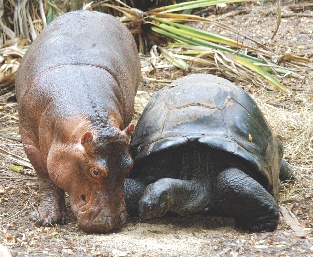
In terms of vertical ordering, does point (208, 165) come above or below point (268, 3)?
above

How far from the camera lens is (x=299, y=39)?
33.6 ft

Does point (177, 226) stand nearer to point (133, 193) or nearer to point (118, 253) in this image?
point (133, 193)

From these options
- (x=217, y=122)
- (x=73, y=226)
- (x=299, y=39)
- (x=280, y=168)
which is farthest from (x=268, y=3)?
(x=73, y=226)

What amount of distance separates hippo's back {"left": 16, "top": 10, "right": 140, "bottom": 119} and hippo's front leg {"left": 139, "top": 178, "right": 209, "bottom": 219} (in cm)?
85

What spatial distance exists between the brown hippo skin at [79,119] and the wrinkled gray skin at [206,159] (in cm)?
30

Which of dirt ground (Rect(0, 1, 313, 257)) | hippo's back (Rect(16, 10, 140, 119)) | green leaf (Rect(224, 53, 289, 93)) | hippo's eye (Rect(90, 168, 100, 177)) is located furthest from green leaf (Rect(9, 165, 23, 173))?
green leaf (Rect(224, 53, 289, 93))

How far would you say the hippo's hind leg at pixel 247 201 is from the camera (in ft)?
15.9

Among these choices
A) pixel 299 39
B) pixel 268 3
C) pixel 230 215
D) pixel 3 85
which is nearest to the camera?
pixel 230 215

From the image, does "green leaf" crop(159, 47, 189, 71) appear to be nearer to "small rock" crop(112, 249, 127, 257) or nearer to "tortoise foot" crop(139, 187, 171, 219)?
"tortoise foot" crop(139, 187, 171, 219)

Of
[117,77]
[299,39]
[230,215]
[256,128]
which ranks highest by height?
[117,77]

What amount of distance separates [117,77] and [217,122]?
2.88 feet

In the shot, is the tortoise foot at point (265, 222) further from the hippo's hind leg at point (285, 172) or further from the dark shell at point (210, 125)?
the hippo's hind leg at point (285, 172)

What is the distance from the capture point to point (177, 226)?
4977mm

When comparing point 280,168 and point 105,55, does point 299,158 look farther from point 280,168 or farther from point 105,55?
point 105,55
